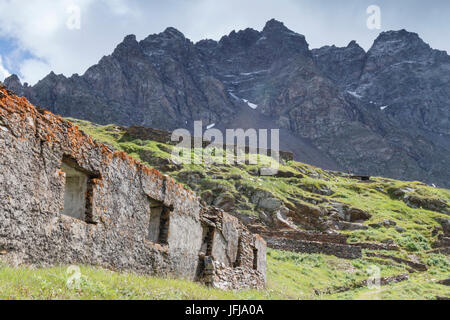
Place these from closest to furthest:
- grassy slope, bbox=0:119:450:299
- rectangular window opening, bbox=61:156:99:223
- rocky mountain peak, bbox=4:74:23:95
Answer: grassy slope, bbox=0:119:450:299 < rectangular window opening, bbox=61:156:99:223 < rocky mountain peak, bbox=4:74:23:95

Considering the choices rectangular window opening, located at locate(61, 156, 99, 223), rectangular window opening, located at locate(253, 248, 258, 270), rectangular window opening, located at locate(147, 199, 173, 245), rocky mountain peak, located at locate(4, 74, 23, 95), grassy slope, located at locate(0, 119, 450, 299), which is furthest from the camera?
rocky mountain peak, located at locate(4, 74, 23, 95)

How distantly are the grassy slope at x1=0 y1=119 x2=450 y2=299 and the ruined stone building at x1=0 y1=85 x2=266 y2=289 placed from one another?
22.2 inches

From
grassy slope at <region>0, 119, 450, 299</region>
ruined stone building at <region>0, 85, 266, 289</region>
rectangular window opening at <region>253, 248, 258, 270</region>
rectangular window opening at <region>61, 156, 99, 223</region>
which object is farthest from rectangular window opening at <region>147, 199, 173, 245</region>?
rectangular window opening at <region>253, 248, 258, 270</region>

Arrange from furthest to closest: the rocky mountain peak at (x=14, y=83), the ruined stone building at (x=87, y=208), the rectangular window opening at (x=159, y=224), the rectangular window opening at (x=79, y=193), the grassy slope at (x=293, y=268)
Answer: the rocky mountain peak at (x=14, y=83), the rectangular window opening at (x=159, y=224), the rectangular window opening at (x=79, y=193), the ruined stone building at (x=87, y=208), the grassy slope at (x=293, y=268)

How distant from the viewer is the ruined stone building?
6695 mm

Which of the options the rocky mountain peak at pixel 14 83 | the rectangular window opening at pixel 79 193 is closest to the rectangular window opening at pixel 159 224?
the rectangular window opening at pixel 79 193

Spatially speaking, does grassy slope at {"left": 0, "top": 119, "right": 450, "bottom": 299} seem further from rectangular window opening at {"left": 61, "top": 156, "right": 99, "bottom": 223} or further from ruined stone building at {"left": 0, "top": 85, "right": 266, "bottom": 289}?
rectangular window opening at {"left": 61, "top": 156, "right": 99, "bottom": 223}

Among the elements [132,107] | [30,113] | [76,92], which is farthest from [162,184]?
[132,107]

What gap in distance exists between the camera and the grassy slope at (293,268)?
21.1 feet

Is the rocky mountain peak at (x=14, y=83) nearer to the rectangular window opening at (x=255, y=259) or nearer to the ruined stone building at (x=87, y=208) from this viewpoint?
the rectangular window opening at (x=255, y=259)

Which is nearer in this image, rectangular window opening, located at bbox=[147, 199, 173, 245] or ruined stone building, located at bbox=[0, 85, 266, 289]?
ruined stone building, located at bbox=[0, 85, 266, 289]

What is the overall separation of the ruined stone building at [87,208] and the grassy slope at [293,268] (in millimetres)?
564

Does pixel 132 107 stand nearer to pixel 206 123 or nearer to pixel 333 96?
pixel 206 123

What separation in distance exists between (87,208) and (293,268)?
58.6ft
